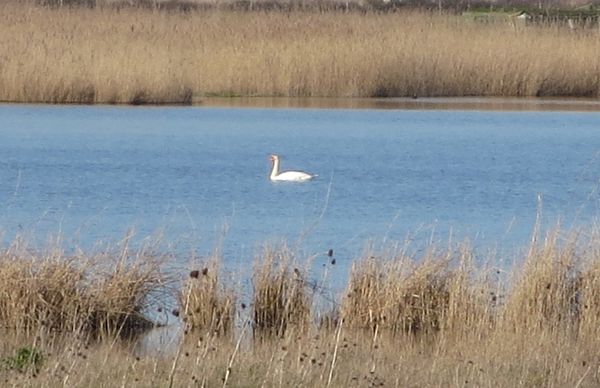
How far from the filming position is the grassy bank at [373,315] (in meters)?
7.68

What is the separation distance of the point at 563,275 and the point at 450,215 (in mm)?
5152

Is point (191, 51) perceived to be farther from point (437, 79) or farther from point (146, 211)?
point (146, 211)

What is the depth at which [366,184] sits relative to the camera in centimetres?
1708

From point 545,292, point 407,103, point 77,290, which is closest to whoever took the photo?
point 77,290

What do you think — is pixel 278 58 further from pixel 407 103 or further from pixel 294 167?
pixel 294 167

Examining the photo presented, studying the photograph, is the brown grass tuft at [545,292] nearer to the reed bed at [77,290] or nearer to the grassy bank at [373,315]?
the grassy bank at [373,315]

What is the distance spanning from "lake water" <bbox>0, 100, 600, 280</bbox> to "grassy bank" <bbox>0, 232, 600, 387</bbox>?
567 millimetres

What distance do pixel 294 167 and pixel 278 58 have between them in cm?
728

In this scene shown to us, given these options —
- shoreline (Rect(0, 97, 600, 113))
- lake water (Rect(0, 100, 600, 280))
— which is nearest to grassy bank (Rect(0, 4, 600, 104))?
shoreline (Rect(0, 97, 600, 113))

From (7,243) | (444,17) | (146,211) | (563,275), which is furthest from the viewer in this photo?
(444,17)

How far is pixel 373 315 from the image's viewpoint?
9039mm

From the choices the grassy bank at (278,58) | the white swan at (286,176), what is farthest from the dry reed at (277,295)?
the grassy bank at (278,58)

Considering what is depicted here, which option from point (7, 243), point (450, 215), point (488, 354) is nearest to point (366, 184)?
point (450, 215)

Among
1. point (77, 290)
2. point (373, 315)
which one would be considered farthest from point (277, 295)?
point (77, 290)
